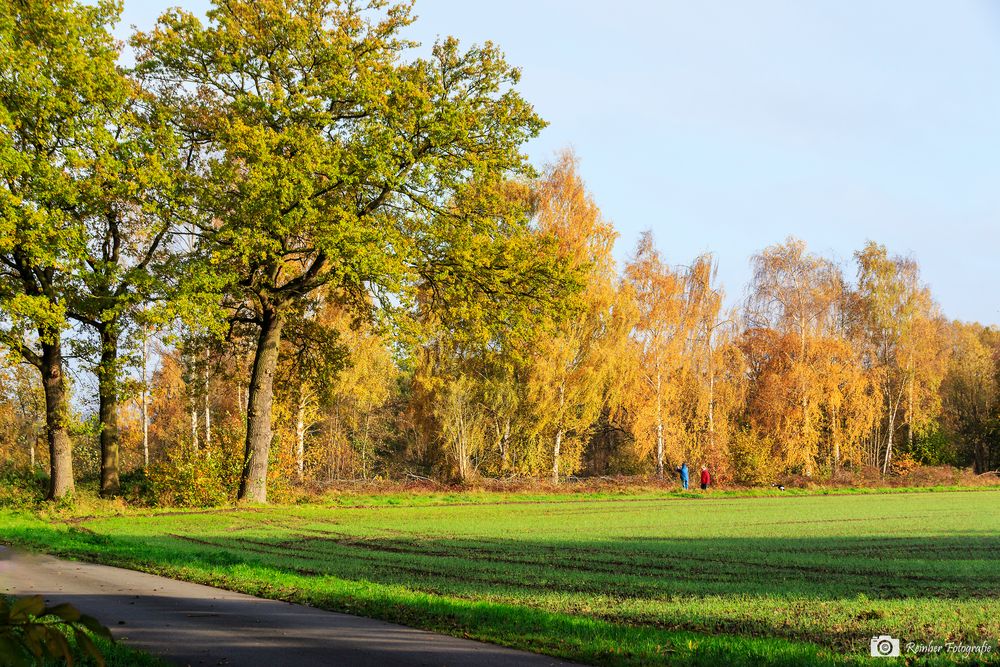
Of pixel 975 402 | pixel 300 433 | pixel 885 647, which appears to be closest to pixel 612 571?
pixel 885 647

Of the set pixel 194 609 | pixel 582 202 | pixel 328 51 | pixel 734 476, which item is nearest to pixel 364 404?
pixel 582 202

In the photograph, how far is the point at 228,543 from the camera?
18.8 m

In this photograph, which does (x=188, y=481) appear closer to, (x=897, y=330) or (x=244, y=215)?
(x=244, y=215)

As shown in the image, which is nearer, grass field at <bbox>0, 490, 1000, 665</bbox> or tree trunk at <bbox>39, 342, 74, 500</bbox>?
grass field at <bbox>0, 490, 1000, 665</bbox>

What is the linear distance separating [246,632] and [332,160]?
19.8 meters

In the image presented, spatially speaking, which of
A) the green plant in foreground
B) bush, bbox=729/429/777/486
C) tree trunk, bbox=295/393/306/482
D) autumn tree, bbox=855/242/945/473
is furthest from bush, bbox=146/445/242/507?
autumn tree, bbox=855/242/945/473

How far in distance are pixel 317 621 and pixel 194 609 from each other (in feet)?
5.62

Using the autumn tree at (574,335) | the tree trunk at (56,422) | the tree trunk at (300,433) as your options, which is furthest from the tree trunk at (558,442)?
the tree trunk at (56,422)

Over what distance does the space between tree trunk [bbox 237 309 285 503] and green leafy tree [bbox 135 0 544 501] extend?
0.05m

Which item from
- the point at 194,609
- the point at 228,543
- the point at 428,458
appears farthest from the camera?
the point at 428,458

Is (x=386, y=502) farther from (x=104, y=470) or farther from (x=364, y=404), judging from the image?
(x=364, y=404)

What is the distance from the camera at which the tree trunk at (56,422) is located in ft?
93.7

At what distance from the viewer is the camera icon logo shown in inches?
285

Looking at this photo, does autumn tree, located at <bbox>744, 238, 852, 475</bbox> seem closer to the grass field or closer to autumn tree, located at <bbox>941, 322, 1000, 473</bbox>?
autumn tree, located at <bbox>941, 322, 1000, 473</bbox>
